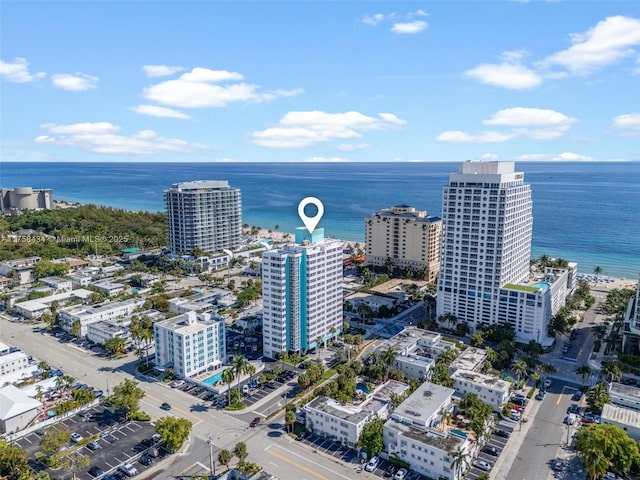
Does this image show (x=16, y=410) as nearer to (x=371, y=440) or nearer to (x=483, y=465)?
(x=371, y=440)

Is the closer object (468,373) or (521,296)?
(468,373)

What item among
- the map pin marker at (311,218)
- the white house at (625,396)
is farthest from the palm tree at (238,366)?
the white house at (625,396)

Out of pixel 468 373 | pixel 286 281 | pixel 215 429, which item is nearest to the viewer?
pixel 215 429

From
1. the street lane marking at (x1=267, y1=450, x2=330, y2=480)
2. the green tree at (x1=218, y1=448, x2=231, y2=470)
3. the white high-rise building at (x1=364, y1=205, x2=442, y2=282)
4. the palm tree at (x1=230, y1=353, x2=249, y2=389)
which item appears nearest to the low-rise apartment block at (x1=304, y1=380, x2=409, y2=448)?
the street lane marking at (x1=267, y1=450, x2=330, y2=480)

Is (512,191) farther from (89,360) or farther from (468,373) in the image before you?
(89,360)

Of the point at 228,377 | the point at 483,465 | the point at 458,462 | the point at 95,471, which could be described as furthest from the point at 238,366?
the point at 483,465

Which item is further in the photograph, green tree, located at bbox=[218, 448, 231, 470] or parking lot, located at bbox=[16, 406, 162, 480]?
parking lot, located at bbox=[16, 406, 162, 480]

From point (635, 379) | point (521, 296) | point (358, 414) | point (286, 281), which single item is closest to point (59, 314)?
point (286, 281)

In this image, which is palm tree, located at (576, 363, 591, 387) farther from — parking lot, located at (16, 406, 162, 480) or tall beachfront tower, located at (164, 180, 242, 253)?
tall beachfront tower, located at (164, 180, 242, 253)
